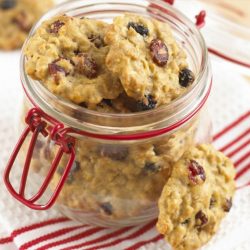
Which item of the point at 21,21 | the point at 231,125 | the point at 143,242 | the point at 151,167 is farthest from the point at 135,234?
the point at 21,21

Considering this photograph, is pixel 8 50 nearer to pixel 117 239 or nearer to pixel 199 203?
pixel 117 239

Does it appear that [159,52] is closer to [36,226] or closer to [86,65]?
[86,65]

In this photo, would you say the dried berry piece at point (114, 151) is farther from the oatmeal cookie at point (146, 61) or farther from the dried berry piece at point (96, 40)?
the dried berry piece at point (96, 40)

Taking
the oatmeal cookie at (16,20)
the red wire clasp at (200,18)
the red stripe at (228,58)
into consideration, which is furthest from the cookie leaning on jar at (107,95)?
the oatmeal cookie at (16,20)

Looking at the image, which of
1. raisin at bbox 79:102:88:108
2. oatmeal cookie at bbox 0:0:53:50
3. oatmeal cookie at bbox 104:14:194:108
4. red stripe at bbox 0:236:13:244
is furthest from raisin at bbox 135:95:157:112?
oatmeal cookie at bbox 0:0:53:50

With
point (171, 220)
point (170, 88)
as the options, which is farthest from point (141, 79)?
point (171, 220)

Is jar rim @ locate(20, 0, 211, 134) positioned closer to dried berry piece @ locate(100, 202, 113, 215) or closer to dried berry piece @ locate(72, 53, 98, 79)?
dried berry piece @ locate(72, 53, 98, 79)
